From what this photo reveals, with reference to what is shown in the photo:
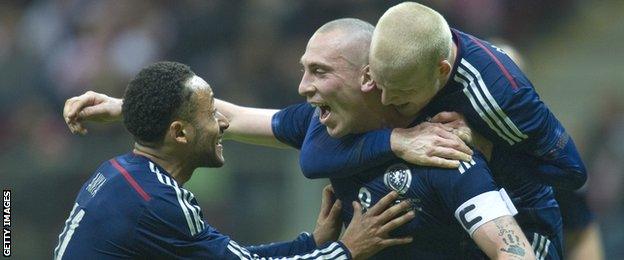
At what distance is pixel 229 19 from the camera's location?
863 cm

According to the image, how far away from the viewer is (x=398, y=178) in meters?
3.57

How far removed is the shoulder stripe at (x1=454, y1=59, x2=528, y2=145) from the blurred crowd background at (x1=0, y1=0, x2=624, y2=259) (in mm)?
3537

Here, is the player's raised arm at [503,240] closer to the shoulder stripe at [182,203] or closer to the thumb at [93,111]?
the shoulder stripe at [182,203]

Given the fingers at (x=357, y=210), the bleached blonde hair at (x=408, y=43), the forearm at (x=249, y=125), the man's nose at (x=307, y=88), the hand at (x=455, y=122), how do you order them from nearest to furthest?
the bleached blonde hair at (x=408, y=43)
the hand at (x=455, y=122)
the man's nose at (x=307, y=88)
the fingers at (x=357, y=210)
the forearm at (x=249, y=125)

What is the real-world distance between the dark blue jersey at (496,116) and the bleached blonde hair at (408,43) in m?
0.15

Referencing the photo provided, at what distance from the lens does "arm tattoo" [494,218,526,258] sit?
3.31m

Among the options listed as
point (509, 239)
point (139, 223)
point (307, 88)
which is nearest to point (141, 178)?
point (139, 223)

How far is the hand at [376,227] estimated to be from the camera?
359 centimetres

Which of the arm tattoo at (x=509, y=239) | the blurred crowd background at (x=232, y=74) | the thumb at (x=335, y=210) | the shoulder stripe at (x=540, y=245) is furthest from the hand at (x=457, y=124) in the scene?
the blurred crowd background at (x=232, y=74)

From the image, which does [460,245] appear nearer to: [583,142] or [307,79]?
[307,79]

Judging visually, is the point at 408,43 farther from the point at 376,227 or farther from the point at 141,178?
the point at 141,178

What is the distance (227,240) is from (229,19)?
5.14 metres

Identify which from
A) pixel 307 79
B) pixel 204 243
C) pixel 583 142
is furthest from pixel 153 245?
pixel 583 142

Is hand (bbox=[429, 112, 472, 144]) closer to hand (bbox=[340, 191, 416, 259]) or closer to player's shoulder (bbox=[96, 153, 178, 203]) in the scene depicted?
hand (bbox=[340, 191, 416, 259])
